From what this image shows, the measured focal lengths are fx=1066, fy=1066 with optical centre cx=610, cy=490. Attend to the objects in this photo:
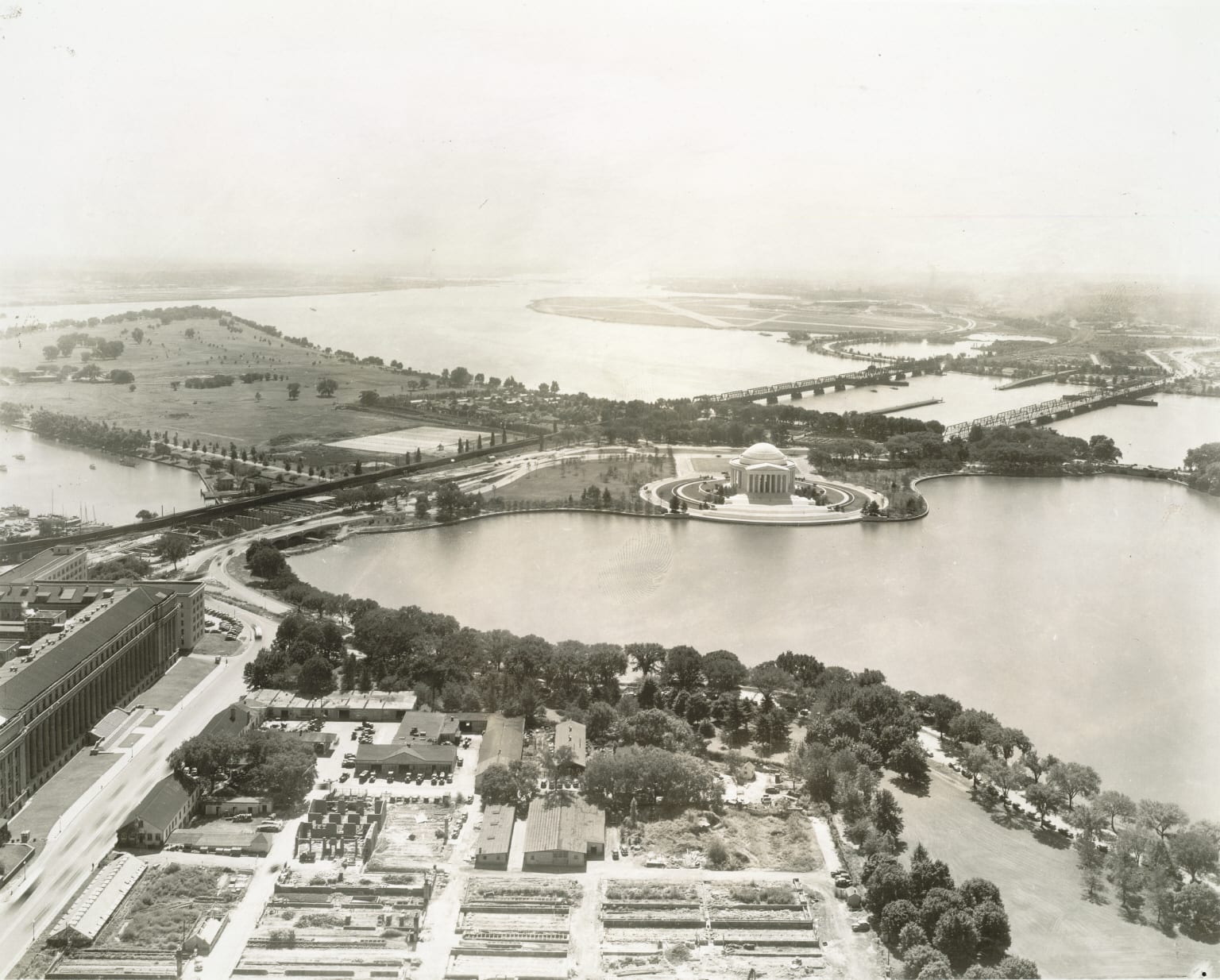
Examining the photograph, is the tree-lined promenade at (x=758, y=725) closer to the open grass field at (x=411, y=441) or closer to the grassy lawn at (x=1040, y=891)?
the grassy lawn at (x=1040, y=891)

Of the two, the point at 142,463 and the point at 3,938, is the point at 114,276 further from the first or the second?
the point at 3,938

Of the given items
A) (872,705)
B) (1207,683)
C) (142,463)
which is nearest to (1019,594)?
(1207,683)

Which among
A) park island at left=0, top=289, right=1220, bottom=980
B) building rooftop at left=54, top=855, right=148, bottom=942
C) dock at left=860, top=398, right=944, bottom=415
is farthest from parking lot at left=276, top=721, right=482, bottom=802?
dock at left=860, top=398, right=944, bottom=415

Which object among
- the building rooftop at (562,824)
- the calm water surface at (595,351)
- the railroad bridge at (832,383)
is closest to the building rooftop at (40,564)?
the building rooftop at (562,824)

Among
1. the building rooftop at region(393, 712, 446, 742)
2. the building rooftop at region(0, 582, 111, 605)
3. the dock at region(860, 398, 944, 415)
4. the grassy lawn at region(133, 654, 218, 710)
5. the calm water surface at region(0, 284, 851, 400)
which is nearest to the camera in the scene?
the building rooftop at region(393, 712, 446, 742)

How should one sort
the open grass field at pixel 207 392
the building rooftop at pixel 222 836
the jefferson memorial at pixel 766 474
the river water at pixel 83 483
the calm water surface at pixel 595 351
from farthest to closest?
the calm water surface at pixel 595 351 < the open grass field at pixel 207 392 < the jefferson memorial at pixel 766 474 < the river water at pixel 83 483 < the building rooftop at pixel 222 836

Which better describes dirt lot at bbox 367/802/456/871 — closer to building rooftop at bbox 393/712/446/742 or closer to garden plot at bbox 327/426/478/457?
building rooftop at bbox 393/712/446/742

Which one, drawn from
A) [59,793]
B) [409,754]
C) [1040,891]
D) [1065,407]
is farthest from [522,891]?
[1065,407]
